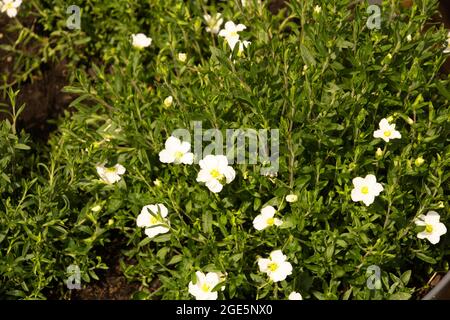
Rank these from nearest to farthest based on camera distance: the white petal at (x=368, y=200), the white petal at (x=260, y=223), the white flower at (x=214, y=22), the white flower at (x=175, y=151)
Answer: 1. the white petal at (x=368, y=200)
2. the white petal at (x=260, y=223)
3. the white flower at (x=175, y=151)
4. the white flower at (x=214, y=22)

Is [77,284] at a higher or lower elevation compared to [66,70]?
lower

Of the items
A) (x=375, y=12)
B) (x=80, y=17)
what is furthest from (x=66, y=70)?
(x=375, y=12)

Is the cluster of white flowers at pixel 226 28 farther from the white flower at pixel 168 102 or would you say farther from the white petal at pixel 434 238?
the white petal at pixel 434 238

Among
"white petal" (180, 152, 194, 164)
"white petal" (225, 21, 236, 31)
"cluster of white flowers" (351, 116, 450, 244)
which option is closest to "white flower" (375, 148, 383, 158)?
"cluster of white flowers" (351, 116, 450, 244)

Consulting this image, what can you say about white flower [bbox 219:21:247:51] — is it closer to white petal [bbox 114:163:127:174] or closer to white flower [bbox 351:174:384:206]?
white petal [bbox 114:163:127:174]

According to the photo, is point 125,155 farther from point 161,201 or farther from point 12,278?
point 12,278

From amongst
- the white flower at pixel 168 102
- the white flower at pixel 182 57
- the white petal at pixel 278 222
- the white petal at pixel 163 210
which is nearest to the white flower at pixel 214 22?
the white flower at pixel 182 57
